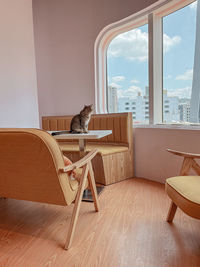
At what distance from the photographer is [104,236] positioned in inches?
67.2

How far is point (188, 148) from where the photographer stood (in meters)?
2.62

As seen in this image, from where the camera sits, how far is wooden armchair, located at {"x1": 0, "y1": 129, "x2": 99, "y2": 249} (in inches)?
53.7

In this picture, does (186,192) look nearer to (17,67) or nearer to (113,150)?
(113,150)

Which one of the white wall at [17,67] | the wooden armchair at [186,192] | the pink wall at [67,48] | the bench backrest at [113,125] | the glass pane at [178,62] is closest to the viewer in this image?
the wooden armchair at [186,192]

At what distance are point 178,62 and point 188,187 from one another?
2077 mm

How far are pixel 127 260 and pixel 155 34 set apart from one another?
9.90 ft

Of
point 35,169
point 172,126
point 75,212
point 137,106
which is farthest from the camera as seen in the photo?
point 137,106

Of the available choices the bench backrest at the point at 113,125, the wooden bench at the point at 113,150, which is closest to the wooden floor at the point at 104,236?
the wooden bench at the point at 113,150

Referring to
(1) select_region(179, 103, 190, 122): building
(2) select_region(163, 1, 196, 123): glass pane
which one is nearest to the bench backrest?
(2) select_region(163, 1, 196, 123): glass pane

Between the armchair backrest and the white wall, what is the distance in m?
2.05

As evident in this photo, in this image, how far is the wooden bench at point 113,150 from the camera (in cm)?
293

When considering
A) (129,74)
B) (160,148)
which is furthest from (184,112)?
(129,74)

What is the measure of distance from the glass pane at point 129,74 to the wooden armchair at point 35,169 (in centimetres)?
214

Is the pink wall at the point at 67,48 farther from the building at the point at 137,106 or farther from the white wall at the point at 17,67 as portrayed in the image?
the building at the point at 137,106
